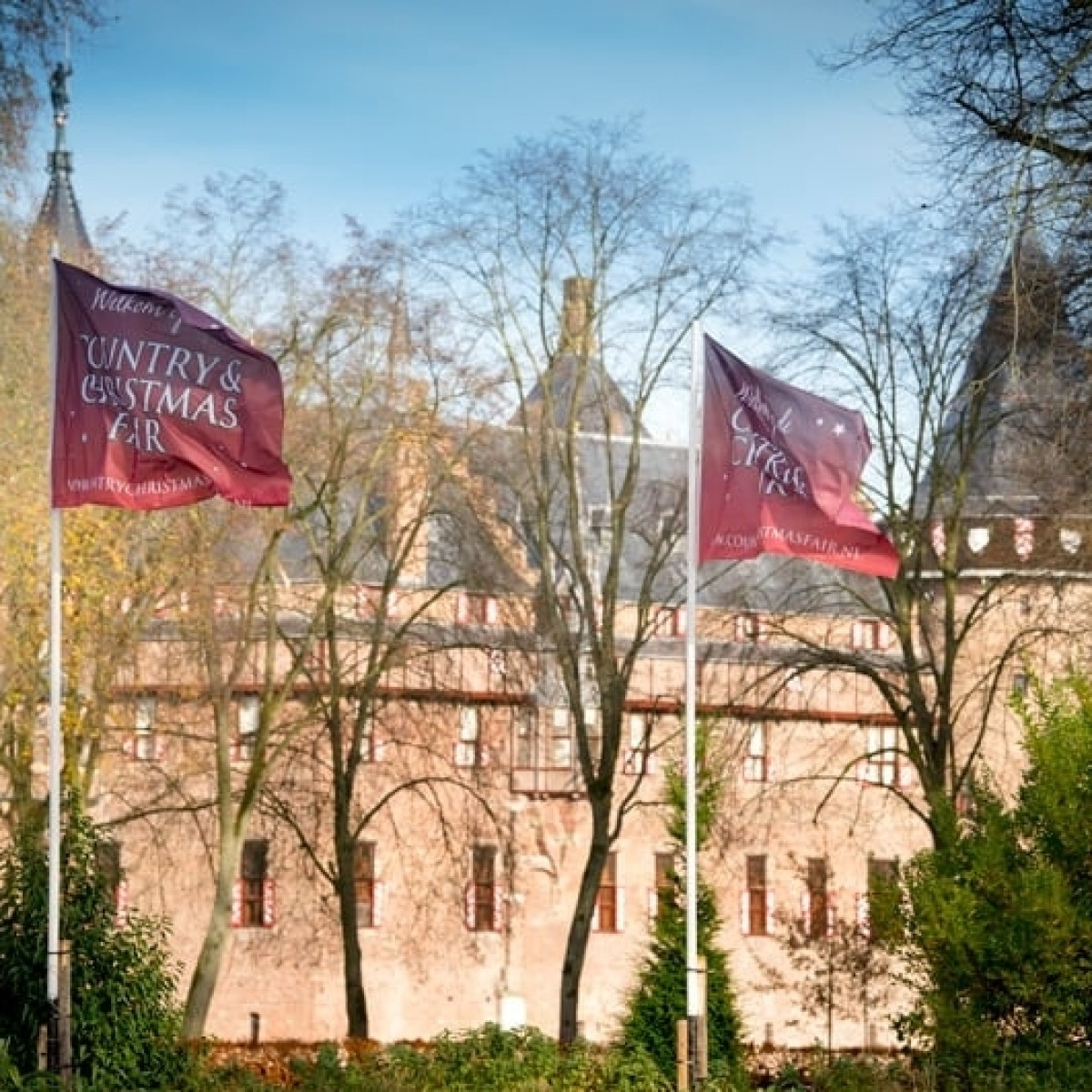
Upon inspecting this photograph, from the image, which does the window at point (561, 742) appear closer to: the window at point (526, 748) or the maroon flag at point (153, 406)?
the window at point (526, 748)

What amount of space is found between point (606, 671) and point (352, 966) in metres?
5.59

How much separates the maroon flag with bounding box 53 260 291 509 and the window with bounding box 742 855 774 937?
108 ft

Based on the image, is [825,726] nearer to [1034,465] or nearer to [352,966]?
[352,966]

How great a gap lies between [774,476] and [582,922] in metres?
17.0

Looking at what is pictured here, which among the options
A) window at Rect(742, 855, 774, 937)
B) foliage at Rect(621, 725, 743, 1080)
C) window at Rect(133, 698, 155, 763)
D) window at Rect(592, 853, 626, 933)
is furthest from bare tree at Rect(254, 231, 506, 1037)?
window at Rect(742, 855, 774, 937)

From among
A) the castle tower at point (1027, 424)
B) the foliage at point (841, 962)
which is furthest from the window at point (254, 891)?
the castle tower at point (1027, 424)

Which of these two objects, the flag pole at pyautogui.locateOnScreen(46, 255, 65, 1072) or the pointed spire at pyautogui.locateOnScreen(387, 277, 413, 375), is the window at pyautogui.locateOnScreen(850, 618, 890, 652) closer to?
the pointed spire at pyautogui.locateOnScreen(387, 277, 413, 375)

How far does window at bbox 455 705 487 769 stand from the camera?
4710cm

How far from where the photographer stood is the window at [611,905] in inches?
1962

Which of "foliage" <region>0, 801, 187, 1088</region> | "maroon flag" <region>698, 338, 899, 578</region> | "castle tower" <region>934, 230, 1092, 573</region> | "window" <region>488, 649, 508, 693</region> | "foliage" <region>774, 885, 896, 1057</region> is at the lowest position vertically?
"foliage" <region>774, 885, 896, 1057</region>

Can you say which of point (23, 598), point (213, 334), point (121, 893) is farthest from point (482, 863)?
point (213, 334)

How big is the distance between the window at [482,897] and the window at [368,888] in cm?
174

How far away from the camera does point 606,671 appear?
35.9m

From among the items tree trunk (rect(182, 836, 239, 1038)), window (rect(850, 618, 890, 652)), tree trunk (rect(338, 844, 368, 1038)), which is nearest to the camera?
tree trunk (rect(182, 836, 239, 1038))
